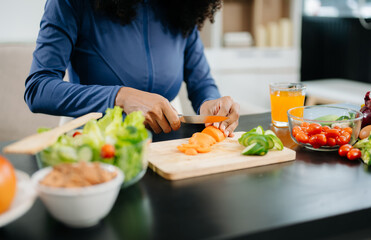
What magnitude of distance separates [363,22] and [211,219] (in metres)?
3.60

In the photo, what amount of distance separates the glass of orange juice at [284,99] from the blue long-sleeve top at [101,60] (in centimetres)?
33

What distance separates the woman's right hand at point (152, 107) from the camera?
1.16 m

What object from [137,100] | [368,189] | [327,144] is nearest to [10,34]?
[137,100]

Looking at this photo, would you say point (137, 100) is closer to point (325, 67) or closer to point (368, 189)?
point (368, 189)

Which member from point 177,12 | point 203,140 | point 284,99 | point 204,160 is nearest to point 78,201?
point 204,160


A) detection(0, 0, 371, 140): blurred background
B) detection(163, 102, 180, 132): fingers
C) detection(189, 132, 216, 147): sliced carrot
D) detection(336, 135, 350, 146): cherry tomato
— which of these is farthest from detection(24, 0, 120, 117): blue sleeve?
detection(0, 0, 371, 140): blurred background

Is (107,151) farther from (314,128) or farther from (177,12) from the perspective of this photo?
(177,12)

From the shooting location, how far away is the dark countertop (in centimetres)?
69

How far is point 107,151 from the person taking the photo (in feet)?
2.49

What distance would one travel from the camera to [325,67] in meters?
4.28

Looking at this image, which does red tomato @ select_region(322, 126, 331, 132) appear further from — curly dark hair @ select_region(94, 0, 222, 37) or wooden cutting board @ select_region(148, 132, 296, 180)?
curly dark hair @ select_region(94, 0, 222, 37)

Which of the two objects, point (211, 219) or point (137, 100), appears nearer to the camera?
point (211, 219)

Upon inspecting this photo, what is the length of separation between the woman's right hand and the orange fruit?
21.7 inches

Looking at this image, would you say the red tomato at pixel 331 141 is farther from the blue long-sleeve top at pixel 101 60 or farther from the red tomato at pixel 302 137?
the blue long-sleeve top at pixel 101 60
